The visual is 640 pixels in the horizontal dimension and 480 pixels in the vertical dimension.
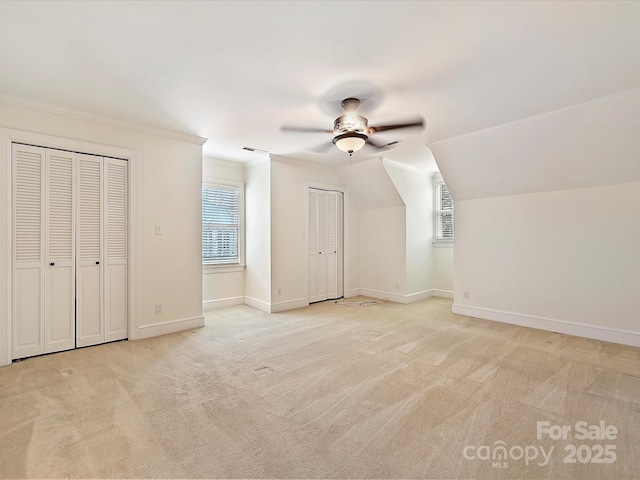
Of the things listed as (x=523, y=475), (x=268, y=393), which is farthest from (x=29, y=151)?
(x=523, y=475)

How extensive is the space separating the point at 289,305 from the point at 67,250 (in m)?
3.06

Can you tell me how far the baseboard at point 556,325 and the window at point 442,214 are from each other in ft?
5.86

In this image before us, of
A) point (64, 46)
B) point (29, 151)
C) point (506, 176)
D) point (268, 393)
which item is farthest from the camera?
point (506, 176)

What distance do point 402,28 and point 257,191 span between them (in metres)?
3.70

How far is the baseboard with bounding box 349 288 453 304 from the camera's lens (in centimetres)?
574

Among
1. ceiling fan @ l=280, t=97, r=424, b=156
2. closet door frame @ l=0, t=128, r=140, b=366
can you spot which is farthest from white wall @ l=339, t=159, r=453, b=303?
closet door frame @ l=0, t=128, r=140, b=366

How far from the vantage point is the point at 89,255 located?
3.45 m

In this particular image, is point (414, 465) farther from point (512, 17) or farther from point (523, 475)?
point (512, 17)

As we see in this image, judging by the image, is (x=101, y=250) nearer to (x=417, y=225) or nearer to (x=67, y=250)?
(x=67, y=250)

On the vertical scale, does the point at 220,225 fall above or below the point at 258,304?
above

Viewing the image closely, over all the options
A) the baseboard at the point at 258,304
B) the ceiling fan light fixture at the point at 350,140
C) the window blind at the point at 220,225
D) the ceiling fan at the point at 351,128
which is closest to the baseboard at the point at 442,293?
the baseboard at the point at 258,304

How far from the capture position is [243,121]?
11.7 ft

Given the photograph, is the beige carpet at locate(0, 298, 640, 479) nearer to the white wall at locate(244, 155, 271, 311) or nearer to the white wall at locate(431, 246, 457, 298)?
the white wall at locate(244, 155, 271, 311)

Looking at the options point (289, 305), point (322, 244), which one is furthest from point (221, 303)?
point (322, 244)
